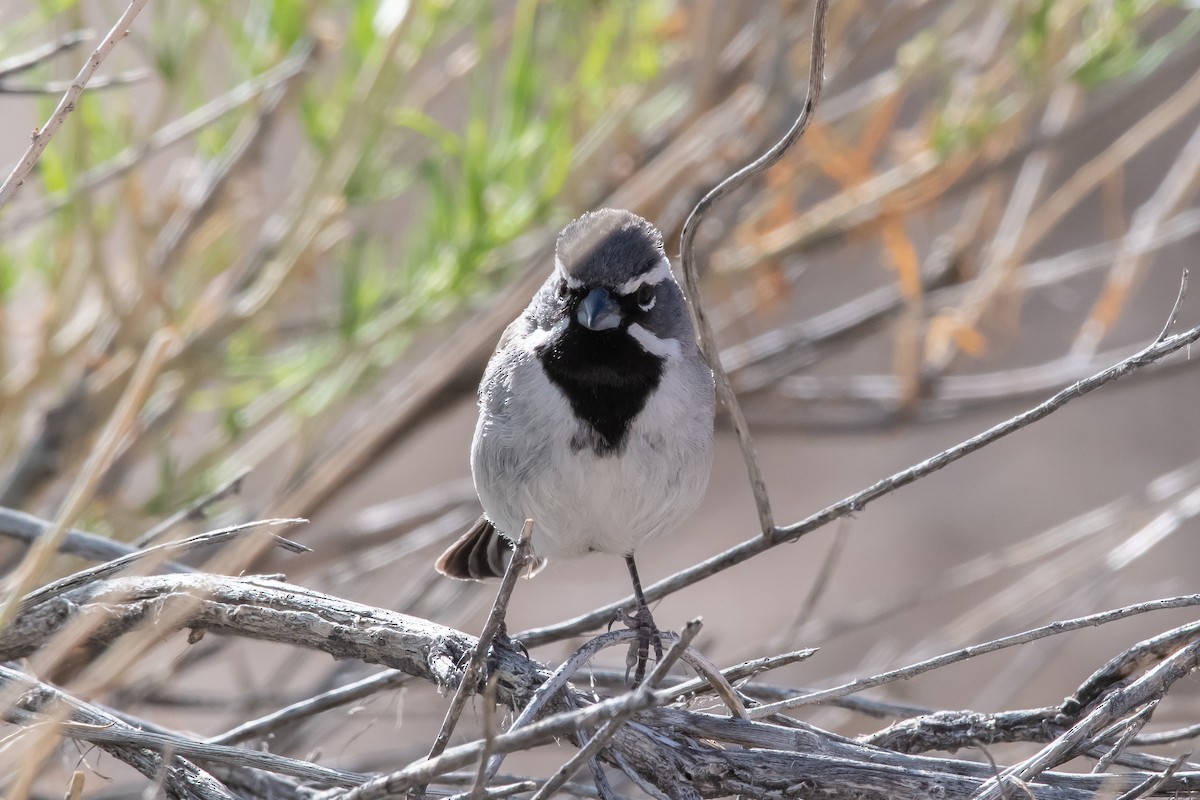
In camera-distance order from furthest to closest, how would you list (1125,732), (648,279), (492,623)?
1. (648,279)
2. (1125,732)
3. (492,623)

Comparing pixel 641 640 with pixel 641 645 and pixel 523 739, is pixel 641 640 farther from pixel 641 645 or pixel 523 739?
pixel 523 739

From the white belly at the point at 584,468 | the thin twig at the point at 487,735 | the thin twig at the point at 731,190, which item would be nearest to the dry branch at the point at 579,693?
the thin twig at the point at 487,735

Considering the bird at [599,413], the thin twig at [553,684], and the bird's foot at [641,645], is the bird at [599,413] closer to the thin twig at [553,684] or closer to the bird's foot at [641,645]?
the bird's foot at [641,645]

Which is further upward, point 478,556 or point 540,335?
point 540,335

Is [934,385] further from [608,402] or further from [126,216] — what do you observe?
[126,216]

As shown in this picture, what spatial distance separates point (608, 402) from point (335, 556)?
159 cm

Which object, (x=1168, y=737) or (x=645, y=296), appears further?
(x=645, y=296)

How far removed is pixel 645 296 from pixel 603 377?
0.78ft

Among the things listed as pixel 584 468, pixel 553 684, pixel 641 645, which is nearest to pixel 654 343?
pixel 584 468

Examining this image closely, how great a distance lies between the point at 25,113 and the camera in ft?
26.6

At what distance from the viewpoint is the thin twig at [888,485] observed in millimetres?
2207

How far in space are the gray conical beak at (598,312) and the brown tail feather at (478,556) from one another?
78 centimetres

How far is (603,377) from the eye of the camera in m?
3.11

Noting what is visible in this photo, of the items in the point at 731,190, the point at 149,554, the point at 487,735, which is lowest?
the point at 487,735
